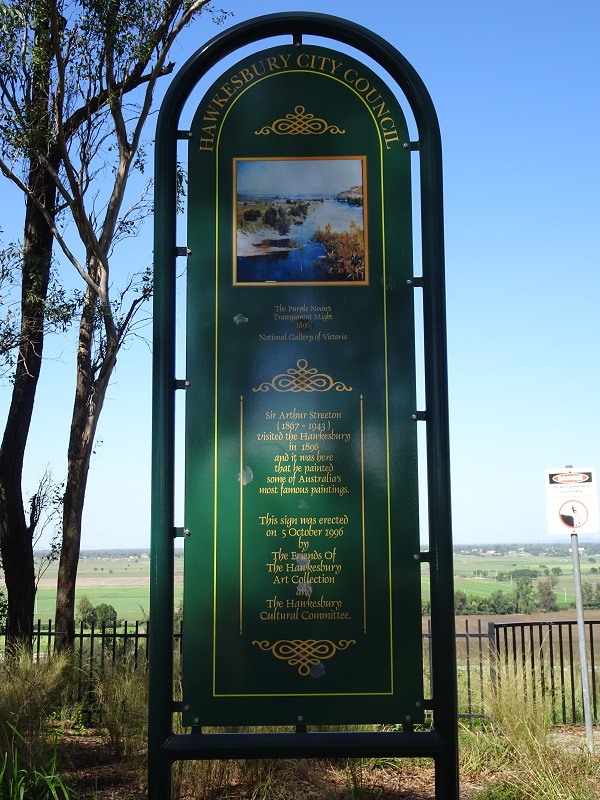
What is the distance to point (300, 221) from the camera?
170 inches

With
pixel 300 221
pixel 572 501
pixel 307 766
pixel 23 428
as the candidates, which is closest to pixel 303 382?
pixel 300 221

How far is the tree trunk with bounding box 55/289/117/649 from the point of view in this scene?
1348 cm

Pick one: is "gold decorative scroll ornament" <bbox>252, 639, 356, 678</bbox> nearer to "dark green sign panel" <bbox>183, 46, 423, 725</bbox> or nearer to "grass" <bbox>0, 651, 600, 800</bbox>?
"dark green sign panel" <bbox>183, 46, 423, 725</bbox>

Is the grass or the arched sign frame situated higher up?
the arched sign frame

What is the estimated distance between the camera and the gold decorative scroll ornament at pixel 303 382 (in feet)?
13.7

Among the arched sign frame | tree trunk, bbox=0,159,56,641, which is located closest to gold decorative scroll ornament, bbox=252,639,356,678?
the arched sign frame

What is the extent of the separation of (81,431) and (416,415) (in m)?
10.5

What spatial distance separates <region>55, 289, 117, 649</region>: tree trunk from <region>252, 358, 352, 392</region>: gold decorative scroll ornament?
975 centimetres

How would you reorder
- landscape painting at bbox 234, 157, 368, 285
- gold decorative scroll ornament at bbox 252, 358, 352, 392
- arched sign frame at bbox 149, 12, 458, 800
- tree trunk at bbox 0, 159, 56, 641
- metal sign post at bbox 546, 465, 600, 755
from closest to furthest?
arched sign frame at bbox 149, 12, 458, 800 → gold decorative scroll ornament at bbox 252, 358, 352, 392 → landscape painting at bbox 234, 157, 368, 285 → metal sign post at bbox 546, 465, 600, 755 → tree trunk at bbox 0, 159, 56, 641

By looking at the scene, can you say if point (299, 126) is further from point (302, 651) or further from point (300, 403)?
point (302, 651)

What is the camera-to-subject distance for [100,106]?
14141 mm

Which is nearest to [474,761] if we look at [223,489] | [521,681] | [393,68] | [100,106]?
[521,681]

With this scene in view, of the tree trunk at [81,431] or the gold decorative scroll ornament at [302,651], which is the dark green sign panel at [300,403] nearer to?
the gold decorative scroll ornament at [302,651]

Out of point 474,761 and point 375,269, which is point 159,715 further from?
point 474,761
